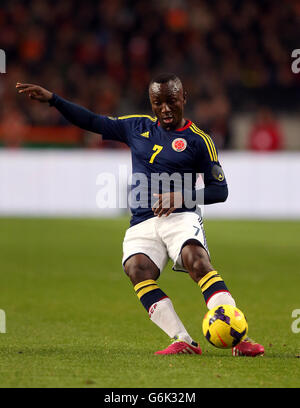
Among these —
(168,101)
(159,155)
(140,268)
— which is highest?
(168,101)

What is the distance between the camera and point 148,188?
621 centimetres

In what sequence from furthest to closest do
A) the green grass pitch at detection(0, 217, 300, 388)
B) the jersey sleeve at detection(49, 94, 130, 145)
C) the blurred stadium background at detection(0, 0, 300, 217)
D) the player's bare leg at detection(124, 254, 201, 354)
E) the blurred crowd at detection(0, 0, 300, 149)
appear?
1. the blurred crowd at detection(0, 0, 300, 149)
2. the blurred stadium background at detection(0, 0, 300, 217)
3. the jersey sleeve at detection(49, 94, 130, 145)
4. the player's bare leg at detection(124, 254, 201, 354)
5. the green grass pitch at detection(0, 217, 300, 388)

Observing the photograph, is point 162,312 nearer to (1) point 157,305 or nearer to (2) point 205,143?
(1) point 157,305

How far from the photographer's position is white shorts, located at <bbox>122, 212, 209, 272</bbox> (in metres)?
5.91

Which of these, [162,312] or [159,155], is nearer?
[162,312]

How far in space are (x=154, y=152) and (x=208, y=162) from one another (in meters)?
0.44

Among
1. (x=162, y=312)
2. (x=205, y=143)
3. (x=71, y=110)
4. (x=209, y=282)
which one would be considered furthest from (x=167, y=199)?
(x=71, y=110)

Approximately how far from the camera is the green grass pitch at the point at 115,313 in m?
4.96

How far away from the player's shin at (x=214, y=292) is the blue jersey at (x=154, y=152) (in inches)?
22.1

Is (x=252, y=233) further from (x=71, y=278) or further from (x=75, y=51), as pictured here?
(x=75, y=51)

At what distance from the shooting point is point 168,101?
19.6 feet

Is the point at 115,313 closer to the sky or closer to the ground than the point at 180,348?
closer to the ground

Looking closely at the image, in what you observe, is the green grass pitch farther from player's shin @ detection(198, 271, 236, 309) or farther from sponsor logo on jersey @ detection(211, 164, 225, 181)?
sponsor logo on jersey @ detection(211, 164, 225, 181)

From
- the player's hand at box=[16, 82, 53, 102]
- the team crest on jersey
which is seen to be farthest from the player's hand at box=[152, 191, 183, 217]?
the player's hand at box=[16, 82, 53, 102]
